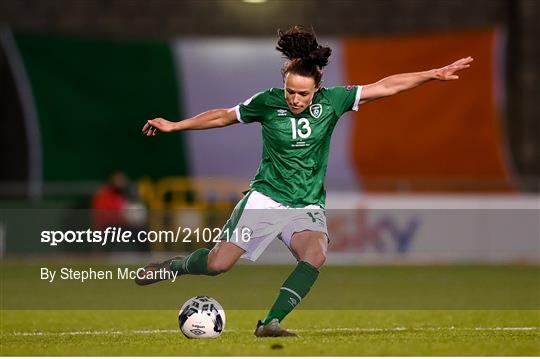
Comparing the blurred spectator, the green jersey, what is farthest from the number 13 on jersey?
the blurred spectator

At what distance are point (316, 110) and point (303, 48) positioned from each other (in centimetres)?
46

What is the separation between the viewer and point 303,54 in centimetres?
879

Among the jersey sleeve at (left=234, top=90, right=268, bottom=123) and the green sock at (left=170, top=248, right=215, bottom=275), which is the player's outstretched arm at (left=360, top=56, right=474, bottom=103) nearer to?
the jersey sleeve at (left=234, top=90, right=268, bottom=123)

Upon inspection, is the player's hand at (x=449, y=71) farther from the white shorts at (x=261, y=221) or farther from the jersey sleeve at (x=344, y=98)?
the white shorts at (x=261, y=221)

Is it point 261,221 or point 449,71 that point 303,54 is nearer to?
point 449,71

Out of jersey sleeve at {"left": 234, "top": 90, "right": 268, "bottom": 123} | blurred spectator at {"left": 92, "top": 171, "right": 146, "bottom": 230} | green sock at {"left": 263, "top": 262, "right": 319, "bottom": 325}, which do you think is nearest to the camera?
green sock at {"left": 263, "top": 262, "right": 319, "bottom": 325}

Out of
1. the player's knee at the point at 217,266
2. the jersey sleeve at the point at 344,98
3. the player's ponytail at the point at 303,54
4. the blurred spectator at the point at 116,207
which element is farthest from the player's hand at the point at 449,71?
the blurred spectator at the point at 116,207

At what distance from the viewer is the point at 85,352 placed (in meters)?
8.03

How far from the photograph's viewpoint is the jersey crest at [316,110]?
29.5 ft

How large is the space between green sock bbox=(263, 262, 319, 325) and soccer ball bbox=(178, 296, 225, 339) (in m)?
0.33

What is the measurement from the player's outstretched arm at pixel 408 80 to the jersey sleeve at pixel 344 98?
0.05m

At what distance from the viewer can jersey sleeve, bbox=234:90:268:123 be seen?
359 inches
